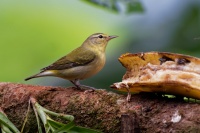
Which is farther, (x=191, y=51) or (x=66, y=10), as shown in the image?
(x=66, y=10)

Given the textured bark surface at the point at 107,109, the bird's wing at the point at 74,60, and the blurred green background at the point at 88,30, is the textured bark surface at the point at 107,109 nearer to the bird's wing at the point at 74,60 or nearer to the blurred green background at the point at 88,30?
the bird's wing at the point at 74,60

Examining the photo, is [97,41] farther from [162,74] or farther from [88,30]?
[88,30]

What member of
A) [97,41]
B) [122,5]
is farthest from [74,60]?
[122,5]

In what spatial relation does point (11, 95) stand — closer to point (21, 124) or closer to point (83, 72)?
point (21, 124)

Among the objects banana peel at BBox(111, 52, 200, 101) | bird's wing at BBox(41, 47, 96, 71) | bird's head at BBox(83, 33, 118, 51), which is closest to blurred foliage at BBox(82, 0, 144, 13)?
bird's head at BBox(83, 33, 118, 51)

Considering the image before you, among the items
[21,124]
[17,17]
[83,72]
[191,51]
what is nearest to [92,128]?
[21,124]

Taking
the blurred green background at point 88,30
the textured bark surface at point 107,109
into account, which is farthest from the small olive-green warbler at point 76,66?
the textured bark surface at point 107,109
